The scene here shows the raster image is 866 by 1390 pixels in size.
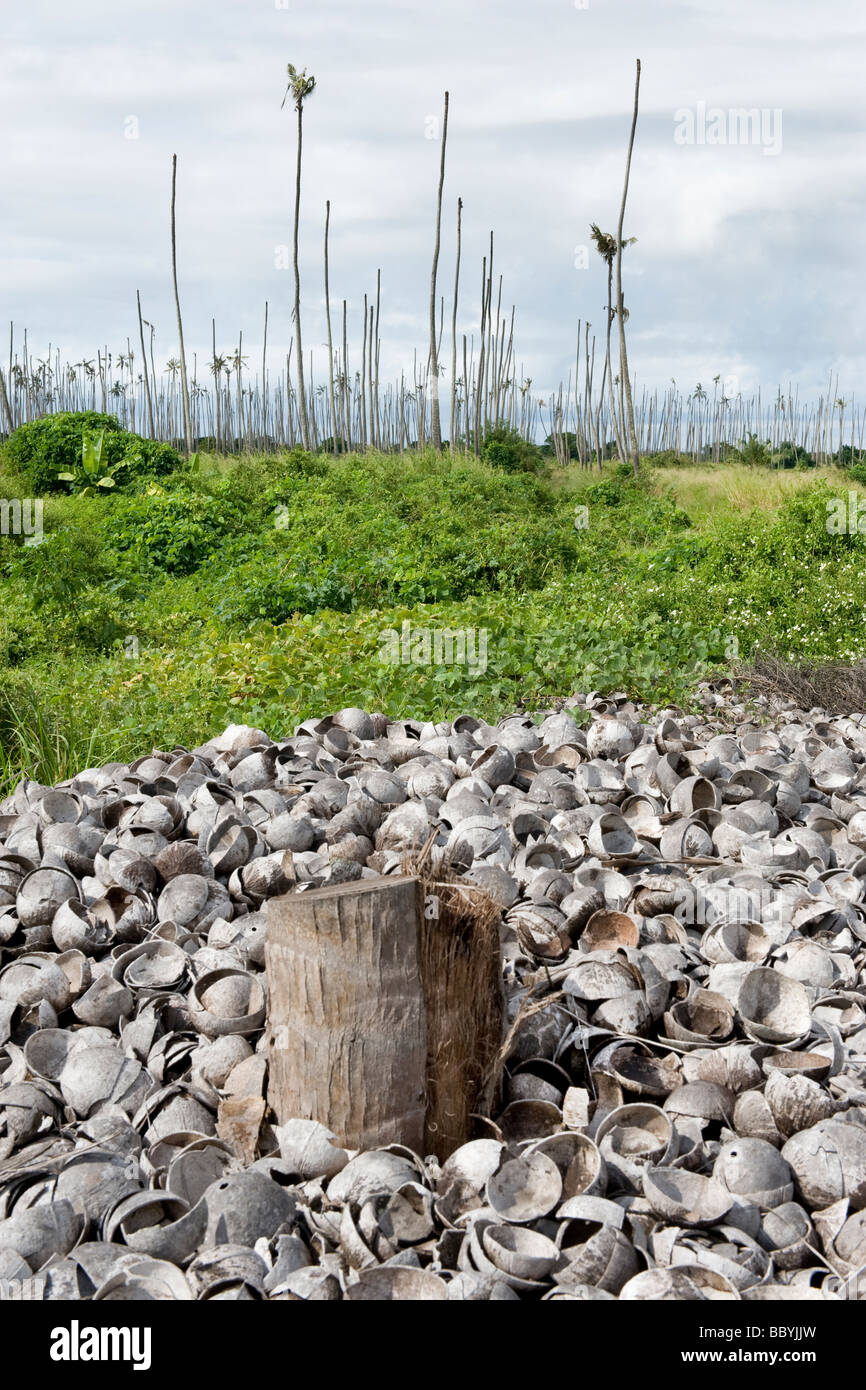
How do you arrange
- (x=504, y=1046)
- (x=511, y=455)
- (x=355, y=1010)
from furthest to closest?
(x=511, y=455), (x=504, y=1046), (x=355, y=1010)

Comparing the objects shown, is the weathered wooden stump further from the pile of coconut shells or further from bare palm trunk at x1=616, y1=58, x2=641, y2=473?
bare palm trunk at x1=616, y1=58, x2=641, y2=473

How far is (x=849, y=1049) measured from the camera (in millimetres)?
2215

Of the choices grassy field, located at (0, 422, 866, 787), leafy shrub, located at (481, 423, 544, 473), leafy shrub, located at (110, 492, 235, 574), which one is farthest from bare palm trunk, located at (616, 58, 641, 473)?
leafy shrub, located at (110, 492, 235, 574)

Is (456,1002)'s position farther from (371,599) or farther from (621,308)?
(621,308)

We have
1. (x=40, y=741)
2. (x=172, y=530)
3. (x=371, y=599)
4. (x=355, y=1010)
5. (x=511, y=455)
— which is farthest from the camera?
(x=511, y=455)

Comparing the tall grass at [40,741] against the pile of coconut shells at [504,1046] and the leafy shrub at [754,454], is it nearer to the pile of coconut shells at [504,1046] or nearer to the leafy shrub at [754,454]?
the pile of coconut shells at [504,1046]

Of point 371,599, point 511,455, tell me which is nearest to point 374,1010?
point 371,599

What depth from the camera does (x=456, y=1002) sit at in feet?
6.56

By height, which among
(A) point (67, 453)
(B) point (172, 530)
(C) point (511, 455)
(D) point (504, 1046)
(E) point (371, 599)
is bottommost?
(D) point (504, 1046)

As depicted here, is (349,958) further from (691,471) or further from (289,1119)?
(691,471)

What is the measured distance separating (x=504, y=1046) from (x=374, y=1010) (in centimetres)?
30

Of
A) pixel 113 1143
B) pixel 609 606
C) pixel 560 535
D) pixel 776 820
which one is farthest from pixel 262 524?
pixel 113 1143

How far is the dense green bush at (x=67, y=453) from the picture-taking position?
1741cm

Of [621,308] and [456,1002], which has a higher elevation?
[621,308]
